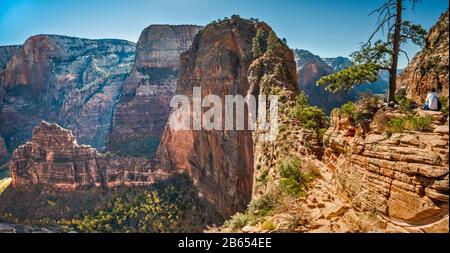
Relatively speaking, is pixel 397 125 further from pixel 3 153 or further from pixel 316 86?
pixel 3 153

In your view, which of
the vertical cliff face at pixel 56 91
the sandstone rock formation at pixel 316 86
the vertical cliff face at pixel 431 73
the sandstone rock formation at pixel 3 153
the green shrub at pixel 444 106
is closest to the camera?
the green shrub at pixel 444 106

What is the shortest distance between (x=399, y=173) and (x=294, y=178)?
6.06m

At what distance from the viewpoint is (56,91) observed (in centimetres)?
13475

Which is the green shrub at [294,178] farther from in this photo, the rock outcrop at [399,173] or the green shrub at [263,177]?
the green shrub at [263,177]

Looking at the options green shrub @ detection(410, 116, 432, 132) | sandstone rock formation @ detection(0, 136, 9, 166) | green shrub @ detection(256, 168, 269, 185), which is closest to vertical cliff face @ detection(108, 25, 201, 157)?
sandstone rock formation @ detection(0, 136, 9, 166)

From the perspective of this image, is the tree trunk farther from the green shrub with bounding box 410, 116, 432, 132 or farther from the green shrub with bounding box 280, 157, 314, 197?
the green shrub with bounding box 280, 157, 314, 197

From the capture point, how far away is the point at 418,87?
21406 millimetres

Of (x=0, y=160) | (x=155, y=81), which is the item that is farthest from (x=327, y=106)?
(x=0, y=160)

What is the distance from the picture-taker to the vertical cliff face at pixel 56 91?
120m

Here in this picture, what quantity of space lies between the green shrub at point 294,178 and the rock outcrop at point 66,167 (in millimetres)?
45381

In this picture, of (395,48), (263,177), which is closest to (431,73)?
(395,48)

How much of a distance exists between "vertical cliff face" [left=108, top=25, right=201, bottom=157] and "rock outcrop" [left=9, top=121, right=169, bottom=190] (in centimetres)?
2143

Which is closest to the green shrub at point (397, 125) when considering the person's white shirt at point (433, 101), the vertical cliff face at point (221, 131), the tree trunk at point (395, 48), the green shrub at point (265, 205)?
the person's white shirt at point (433, 101)
